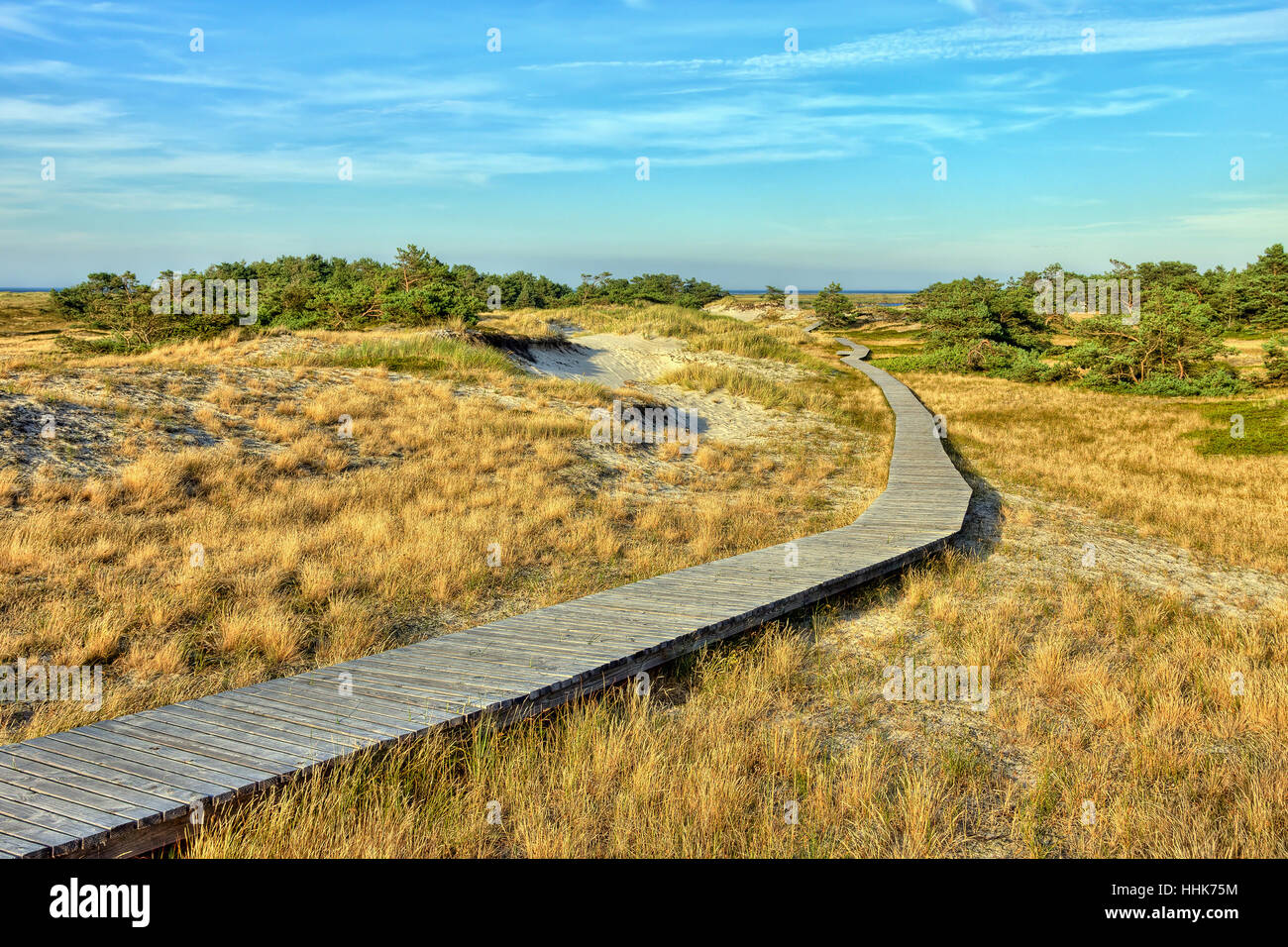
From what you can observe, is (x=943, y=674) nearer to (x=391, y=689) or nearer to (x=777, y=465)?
(x=391, y=689)

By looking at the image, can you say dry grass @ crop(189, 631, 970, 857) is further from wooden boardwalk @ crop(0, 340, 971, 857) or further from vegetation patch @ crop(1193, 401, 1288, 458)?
vegetation patch @ crop(1193, 401, 1288, 458)

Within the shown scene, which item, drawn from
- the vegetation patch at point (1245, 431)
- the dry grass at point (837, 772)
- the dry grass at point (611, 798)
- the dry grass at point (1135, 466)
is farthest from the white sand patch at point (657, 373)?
the dry grass at point (611, 798)

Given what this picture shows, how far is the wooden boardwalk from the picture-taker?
12.1 feet


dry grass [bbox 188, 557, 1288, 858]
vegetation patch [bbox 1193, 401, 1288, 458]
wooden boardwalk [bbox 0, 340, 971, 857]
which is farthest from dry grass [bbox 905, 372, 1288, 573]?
wooden boardwalk [bbox 0, 340, 971, 857]

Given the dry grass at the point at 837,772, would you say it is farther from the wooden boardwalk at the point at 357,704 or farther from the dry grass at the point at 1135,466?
the dry grass at the point at 1135,466

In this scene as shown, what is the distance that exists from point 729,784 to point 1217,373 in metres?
36.1

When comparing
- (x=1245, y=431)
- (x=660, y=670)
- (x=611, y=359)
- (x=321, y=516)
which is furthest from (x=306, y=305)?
(x=1245, y=431)

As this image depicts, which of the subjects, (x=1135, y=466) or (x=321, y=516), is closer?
(x=321, y=516)

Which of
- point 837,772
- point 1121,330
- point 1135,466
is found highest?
point 1121,330

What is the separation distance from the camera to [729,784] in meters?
4.51

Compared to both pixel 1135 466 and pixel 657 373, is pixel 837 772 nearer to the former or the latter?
pixel 1135 466

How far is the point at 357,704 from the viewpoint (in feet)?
16.3

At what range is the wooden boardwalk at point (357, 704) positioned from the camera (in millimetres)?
3674

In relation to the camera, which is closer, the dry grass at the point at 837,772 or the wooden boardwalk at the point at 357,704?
the wooden boardwalk at the point at 357,704
